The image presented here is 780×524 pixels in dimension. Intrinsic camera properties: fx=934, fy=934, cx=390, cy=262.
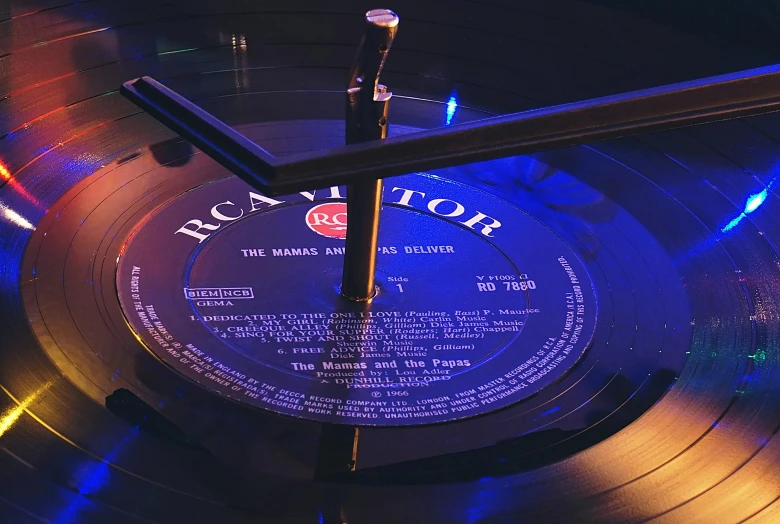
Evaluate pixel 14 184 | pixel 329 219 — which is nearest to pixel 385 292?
pixel 329 219

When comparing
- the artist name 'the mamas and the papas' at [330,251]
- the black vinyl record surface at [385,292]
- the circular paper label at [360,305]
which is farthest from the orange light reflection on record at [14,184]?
the artist name 'the mamas and the papas' at [330,251]

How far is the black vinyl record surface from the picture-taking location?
0.83 meters

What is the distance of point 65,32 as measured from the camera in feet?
4.63

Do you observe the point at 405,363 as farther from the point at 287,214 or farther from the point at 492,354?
the point at 287,214

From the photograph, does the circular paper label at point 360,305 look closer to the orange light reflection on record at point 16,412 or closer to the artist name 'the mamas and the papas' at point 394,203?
the artist name 'the mamas and the papas' at point 394,203

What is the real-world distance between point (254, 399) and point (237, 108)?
606 mm

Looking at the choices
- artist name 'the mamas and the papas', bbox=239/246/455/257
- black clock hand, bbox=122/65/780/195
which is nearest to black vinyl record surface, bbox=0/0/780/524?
artist name 'the mamas and the papas', bbox=239/246/455/257

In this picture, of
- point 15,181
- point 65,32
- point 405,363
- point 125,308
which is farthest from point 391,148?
point 65,32

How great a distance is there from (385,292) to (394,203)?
20 centimetres

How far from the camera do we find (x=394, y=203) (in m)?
1.27

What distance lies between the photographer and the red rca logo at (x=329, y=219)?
1211 mm

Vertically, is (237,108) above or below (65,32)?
below

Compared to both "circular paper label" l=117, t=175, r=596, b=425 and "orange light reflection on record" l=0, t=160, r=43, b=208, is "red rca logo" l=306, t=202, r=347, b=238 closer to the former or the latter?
"circular paper label" l=117, t=175, r=596, b=425

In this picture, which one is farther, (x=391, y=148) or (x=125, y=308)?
(x=125, y=308)
